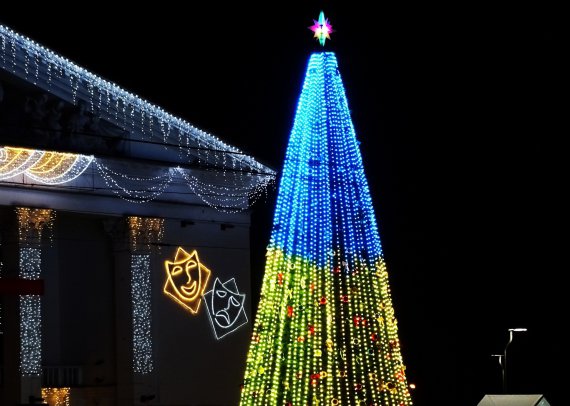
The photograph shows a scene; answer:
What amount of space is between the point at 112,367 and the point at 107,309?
1.51 meters

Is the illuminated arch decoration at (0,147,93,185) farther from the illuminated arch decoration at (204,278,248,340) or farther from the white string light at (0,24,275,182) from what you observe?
the illuminated arch decoration at (204,278,248,340)

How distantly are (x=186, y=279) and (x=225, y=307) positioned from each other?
1.77 metres

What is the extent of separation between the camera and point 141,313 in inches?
1379

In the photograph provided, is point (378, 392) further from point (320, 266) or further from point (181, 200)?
point (181, 200)

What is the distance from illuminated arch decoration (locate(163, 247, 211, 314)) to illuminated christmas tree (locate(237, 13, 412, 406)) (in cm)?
998

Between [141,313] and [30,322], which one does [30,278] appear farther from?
[141,313]

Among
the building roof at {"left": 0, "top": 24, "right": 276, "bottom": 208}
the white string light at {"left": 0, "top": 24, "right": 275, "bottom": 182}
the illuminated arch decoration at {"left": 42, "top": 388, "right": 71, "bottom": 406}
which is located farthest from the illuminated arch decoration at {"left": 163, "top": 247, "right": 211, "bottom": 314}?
the illuminated arch decoration at {"left": 42, "top": 388, "right": 71, "bottom": 406}

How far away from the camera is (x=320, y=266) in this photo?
26000mm

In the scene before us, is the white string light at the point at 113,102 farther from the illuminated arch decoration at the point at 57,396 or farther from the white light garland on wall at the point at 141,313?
the illuminated arch decoration at the point at 57,396

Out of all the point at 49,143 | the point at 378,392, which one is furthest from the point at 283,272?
the point at 49,143

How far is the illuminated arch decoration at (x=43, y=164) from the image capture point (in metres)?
30.6

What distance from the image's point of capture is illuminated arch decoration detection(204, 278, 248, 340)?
37312 mm

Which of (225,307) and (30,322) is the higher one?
(225,307)

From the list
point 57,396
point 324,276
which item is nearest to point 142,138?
point 57,396
